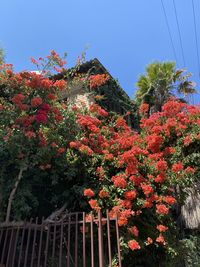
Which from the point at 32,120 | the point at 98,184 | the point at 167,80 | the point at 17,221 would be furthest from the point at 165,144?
the point at 167,80

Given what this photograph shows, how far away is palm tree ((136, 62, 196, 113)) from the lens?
15.2 metres

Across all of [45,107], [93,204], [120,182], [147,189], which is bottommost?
[93,204]

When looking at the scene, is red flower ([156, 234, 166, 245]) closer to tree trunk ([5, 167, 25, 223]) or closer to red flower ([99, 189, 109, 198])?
red flower ([99, 189, 109, 198])

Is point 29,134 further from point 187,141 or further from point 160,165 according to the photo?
point 187,141

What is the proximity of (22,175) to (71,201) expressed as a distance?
4.91 feet

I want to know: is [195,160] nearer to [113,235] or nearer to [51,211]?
[113,235]

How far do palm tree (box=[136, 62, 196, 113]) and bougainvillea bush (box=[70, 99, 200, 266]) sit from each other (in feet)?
16.6

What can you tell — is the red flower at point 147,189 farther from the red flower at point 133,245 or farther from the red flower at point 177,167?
the red flower at point 133,245

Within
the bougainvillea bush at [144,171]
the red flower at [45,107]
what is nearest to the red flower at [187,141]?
the bougainvillea bush at [144,171]

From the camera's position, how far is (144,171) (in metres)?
8.48

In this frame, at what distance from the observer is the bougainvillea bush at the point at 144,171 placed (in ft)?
25.1

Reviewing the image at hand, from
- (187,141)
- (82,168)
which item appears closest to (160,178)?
(187,141)

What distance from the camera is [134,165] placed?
8.23 m

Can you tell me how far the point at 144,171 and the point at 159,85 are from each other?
7.69 meters
